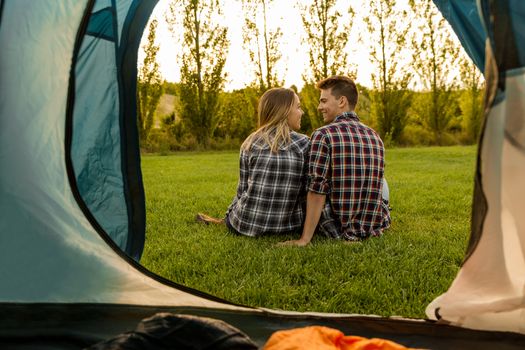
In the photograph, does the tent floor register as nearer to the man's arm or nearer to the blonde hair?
the man's arm

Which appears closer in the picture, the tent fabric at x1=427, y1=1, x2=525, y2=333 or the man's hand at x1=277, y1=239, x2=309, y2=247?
the tent fabric at x1=427, y1=1, x2=525, y2=333

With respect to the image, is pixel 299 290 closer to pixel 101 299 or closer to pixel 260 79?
pixel 101 299

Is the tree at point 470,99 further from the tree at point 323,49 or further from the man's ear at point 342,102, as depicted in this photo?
the man's ear at point 342,102

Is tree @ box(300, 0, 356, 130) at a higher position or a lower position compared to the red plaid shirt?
higher

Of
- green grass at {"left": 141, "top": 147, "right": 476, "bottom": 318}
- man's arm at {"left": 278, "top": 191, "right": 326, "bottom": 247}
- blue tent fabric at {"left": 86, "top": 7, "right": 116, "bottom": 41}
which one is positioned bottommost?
green grass at {"left": 141, "top": 147, "right": 476, "bottom": 318}

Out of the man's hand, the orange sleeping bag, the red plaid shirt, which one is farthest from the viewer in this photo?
the red plaid shirt

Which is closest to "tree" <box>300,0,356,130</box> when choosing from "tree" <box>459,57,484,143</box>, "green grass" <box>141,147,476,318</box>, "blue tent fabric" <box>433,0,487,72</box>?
"tree" <box>459,57,484,143</box>

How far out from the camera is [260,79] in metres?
16.3

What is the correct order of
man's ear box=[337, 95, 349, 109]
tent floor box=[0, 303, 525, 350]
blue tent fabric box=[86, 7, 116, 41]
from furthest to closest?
1. man's ear box=[337, 95, 349, 109]
2. blue tent fabric box=[86, 7, 116, 41]
3. tent floor box=[0, 303, 525, 350]

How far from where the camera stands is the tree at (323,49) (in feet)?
50.5

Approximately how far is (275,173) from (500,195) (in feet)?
6.46

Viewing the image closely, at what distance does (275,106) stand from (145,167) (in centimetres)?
733

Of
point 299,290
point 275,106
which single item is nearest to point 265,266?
point 299,290

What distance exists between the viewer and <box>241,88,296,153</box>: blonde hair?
372cm
